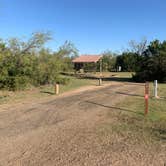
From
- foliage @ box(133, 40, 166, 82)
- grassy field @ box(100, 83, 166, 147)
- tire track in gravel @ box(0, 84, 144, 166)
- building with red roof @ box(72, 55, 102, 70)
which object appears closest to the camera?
tire track in gravel @ box(0, 84, 144, 166)

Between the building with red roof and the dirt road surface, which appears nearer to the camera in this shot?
the dirt road surface

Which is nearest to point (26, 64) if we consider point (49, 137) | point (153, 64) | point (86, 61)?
point (49, 137)

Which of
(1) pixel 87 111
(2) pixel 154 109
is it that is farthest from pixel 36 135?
(2) pixel 154 109

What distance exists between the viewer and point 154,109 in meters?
9.70

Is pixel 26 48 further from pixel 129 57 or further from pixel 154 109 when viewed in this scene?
pixel 129 57

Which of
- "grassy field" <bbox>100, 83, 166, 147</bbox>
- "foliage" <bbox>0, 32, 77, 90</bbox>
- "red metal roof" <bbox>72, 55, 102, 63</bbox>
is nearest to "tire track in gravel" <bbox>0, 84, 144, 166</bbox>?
"grassy field" <bbox>100, 83, 166, 147</bbox>

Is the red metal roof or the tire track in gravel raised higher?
the red metal roof

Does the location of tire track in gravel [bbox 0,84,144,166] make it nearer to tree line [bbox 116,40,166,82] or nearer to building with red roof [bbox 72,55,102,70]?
tree line [bbox 116,40,166,82]

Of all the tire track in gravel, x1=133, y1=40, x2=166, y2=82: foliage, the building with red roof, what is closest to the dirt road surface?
the tire track in gravel

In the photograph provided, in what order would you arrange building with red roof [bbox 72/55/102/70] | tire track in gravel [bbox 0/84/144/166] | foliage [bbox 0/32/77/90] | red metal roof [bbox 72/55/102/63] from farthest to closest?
red metal roof [bbox 72/55/102/63], building with red roof [bbox 72/55/102/70], foliage [bbox 0/32/77/90], tire track in gravel [bbox 0/84/144/166]

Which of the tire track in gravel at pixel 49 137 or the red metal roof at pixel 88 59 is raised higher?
the red metal roof at pixel 88 59

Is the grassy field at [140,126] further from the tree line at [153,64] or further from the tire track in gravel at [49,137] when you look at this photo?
the tree line at [153,64]

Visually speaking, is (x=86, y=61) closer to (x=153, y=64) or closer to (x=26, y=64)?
(x=153, y=64)

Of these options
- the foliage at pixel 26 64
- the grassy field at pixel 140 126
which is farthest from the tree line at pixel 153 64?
the grassy field at pixel 140 126
